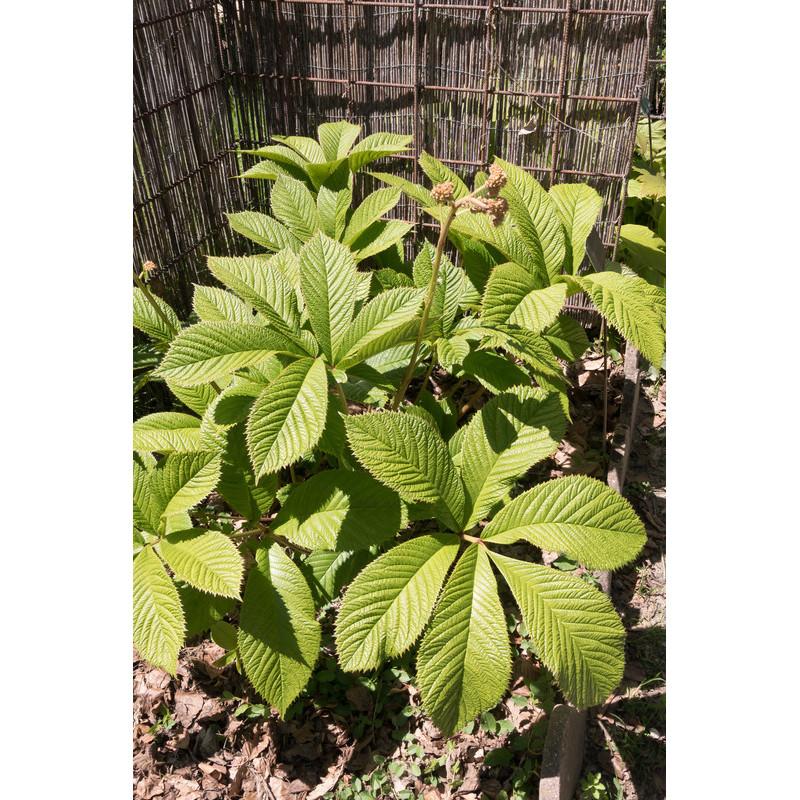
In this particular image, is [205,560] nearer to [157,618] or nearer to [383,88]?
[157,618]

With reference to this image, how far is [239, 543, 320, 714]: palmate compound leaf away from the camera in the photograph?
1.51m

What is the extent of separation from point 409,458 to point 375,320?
1.10 feet

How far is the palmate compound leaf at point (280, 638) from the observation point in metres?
1.51

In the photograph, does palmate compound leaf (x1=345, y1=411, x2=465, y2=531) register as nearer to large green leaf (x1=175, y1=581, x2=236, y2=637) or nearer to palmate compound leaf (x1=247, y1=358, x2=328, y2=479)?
palmate compound leaf (x1=247, y1=358, x2=328, y2=479)

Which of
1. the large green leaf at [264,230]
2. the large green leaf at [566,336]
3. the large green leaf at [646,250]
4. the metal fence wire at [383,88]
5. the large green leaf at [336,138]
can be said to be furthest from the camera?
the large green leaf at [646,250]

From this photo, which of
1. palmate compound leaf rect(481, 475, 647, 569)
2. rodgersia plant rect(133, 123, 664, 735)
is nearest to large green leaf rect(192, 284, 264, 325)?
rodgersia plant rect(133, 123, 664, 735)

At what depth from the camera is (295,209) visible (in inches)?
83.7

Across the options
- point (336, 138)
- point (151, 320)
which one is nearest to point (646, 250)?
point (336, 138)

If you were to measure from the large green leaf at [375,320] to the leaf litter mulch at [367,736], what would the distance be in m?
A: 1.01

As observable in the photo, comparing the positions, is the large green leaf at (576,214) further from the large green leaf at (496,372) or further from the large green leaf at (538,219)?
the large green leaf at (496,372)

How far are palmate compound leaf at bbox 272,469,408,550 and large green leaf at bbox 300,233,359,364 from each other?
1.01 ft

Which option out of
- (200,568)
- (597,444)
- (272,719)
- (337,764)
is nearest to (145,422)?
(200,568)

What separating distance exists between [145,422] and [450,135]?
191cm

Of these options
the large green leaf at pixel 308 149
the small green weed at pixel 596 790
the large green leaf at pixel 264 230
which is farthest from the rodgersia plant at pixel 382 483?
the large green leaf at pixel 308 149
